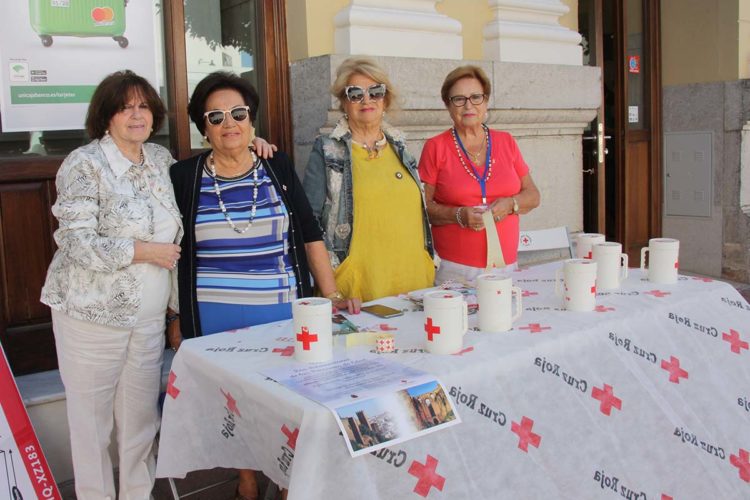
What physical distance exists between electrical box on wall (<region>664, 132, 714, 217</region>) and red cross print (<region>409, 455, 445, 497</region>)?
5.74 m

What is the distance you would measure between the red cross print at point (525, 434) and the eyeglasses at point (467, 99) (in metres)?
1.74

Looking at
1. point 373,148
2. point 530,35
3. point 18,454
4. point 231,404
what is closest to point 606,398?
point 231,404

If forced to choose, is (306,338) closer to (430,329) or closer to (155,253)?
(430,329)

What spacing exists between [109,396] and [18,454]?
376 mm

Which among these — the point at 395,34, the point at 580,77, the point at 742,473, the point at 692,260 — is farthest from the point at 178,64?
the point at 692,260

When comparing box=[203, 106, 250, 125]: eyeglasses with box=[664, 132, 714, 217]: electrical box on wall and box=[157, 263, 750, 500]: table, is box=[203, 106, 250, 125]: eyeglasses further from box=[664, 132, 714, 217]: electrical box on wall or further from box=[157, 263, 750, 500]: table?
box=[664, 132, 714, 217]: electrical box on wall

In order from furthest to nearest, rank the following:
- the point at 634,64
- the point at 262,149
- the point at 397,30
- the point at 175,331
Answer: the point at 634,64 → the point at 397,30 → the point at 175,331 → the point at 262,149

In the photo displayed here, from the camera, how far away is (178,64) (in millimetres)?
4016

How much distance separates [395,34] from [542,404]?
2.87 m

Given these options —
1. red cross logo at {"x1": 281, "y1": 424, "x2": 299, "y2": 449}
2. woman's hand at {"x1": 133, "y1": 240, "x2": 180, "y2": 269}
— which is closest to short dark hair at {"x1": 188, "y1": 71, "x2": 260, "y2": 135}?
woman's hand at {"x1": 133, "y1": 240, "x2": 180, "y2": 269}

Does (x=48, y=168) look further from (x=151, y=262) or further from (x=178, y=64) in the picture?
(x=151, y=262)

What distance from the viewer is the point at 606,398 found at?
2.29 meters

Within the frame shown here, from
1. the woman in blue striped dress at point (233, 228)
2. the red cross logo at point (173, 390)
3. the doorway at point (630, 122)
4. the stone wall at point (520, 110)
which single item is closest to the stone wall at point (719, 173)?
the doorway at point (630, 122)

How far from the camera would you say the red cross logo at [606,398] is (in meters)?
2.26
